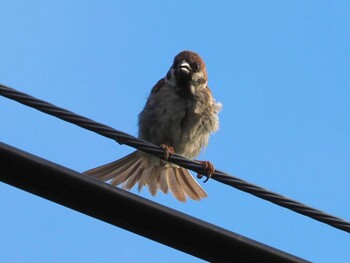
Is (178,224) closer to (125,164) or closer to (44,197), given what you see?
(44,197)

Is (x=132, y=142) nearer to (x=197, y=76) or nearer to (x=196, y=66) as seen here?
(x=197, y=76)

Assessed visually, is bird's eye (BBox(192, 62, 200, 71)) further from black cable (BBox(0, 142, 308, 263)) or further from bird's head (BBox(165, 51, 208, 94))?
black cable (BBox(0, 142, 308, 263))

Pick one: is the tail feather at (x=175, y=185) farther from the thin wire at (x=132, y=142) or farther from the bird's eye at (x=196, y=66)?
the thin wire at (x=132, y=142)

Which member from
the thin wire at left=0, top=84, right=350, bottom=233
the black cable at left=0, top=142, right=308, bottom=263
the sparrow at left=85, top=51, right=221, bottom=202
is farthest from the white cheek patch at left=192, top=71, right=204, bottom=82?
Result: the black cable at left=0, top=142, right=308, bottom=263

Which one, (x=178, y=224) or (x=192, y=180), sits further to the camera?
(x=192, y=180)

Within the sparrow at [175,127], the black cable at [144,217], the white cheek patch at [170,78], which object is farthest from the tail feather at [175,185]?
the black cable at [144,217]

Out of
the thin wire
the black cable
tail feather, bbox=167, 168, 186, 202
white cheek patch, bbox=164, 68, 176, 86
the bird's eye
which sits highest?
the bird's eye

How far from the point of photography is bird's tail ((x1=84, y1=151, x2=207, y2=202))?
638 cm

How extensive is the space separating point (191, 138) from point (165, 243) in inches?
116

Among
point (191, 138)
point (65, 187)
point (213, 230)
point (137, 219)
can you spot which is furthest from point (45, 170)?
point (191, 138)

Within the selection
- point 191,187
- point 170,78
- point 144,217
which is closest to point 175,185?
point 191,187

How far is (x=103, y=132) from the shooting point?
3.38 metres

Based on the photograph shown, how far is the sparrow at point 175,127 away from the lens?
591cm

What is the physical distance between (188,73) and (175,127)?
1.62 ft
